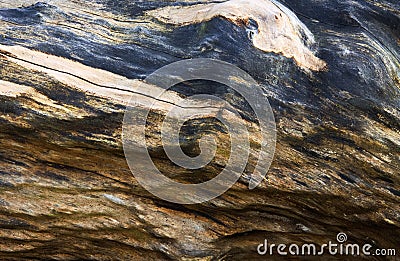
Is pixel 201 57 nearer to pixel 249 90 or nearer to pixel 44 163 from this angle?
pixel 249 90
